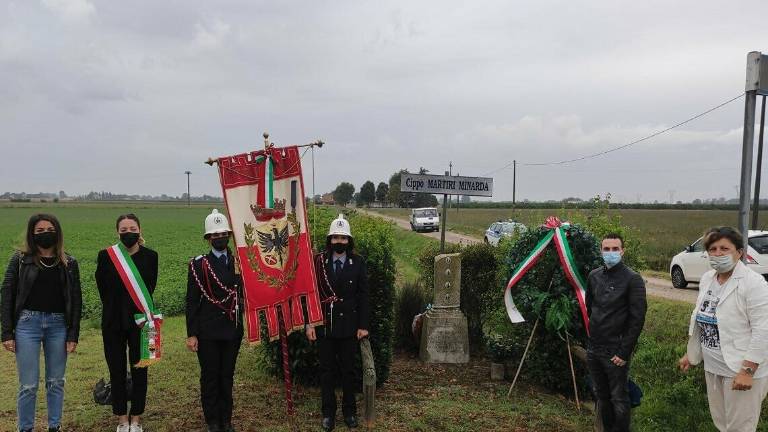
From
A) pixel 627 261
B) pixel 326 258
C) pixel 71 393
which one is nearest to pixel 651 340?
pixel 627 261

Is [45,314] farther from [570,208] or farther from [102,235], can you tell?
[102,235]

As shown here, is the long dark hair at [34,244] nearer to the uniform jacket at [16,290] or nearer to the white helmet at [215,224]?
the uniform jacket at [16,290]

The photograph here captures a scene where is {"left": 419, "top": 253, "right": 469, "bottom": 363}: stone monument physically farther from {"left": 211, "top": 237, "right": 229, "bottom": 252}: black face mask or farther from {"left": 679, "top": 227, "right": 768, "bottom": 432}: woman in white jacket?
{"left": 679, "top": 227, "right": 768, "bottom": 432}: woman in white jacket

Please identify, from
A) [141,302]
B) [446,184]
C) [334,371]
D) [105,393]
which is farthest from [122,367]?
[446,184]

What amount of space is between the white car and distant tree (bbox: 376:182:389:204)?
88.6m

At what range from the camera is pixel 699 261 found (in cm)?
1442

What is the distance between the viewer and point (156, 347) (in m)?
4.86

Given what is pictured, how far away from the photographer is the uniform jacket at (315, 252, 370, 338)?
17.2 ft

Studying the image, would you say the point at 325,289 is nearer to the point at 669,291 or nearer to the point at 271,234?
the point at 271,234

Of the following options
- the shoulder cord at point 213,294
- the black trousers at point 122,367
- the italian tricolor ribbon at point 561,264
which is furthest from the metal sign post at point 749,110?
the black trousers at point 122,367

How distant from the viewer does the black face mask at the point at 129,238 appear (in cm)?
470

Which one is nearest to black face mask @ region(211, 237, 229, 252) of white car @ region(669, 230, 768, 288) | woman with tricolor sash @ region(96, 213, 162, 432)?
woman with tricolor sash @ region(96, 213, 162, 432)

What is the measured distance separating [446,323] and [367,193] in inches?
4018

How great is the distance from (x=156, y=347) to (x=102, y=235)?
3682 centimetres
